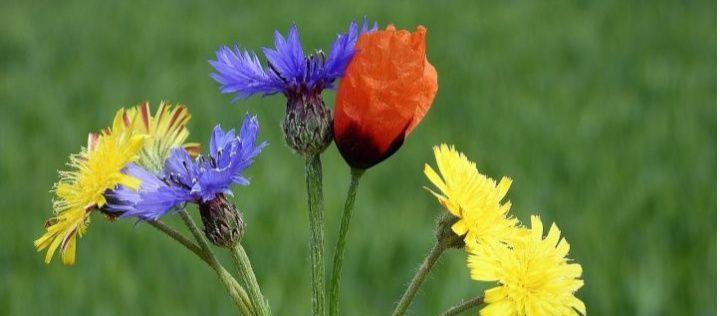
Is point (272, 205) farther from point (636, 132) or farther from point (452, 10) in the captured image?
point (452, 10)

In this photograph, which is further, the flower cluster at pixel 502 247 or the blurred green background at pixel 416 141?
the blurred green background at pixel 416 141

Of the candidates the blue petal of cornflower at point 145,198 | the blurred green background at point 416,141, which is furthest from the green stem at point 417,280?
the blurred green background at point 416,141

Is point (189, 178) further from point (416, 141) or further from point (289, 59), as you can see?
point (416, 141)

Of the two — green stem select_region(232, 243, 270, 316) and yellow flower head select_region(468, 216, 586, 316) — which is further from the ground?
green stem select_region(232, 243, 270, 316)

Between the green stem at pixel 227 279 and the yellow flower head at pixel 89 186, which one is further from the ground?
the yellow flower head at pixel 89 186

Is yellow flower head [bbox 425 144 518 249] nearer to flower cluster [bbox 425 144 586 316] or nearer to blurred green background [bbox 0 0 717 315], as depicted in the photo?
flower cluster [bbox 425 144 586 316]

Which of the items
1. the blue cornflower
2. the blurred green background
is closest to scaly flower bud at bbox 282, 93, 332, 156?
the blue cornflower

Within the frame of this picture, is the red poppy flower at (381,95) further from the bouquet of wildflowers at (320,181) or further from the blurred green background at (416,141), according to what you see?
the blurred green background at (416,141)

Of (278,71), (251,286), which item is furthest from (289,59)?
(251,286)
